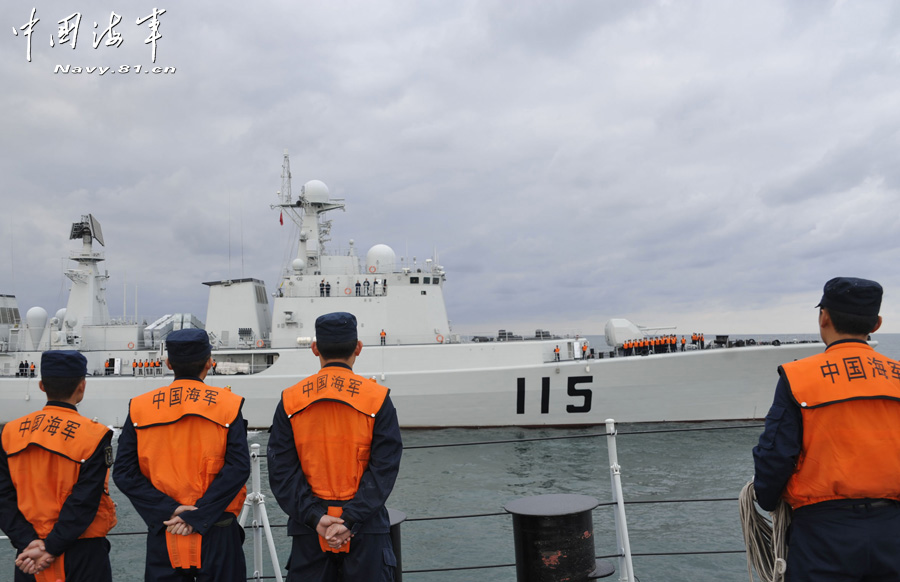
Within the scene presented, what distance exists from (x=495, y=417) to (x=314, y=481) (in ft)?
49.1

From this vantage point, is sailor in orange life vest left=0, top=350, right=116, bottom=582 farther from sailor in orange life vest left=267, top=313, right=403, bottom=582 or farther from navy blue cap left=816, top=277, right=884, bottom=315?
navy blue cap left=816, top=277, right=884, bottom=315

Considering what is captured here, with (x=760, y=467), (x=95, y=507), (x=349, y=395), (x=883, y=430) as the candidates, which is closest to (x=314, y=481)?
(x=349, y=395)

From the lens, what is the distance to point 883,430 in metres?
2.04

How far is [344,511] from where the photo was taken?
7.56ft

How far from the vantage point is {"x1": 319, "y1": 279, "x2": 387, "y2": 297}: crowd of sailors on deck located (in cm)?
1916

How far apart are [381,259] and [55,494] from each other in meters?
17.9

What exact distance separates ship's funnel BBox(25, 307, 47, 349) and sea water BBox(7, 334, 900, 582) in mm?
11972

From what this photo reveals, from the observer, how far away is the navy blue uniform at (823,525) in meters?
2.00

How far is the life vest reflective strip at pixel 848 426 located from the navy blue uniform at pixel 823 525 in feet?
0.13

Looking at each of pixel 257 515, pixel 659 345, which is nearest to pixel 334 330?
pixel 257 515

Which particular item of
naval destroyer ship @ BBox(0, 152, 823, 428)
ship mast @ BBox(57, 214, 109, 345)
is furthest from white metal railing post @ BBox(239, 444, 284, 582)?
ship mast @ BBox(57, 214, 109, 345)

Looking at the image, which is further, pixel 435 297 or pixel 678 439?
pixel 435 297

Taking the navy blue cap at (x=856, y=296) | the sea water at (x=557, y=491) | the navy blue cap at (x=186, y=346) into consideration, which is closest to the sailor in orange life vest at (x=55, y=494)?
the navy blue cap at (x=186, y=346)

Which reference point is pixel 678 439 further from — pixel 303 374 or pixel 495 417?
pixel 303 374
